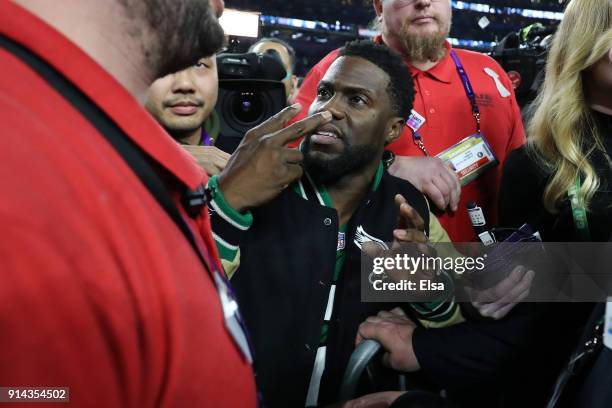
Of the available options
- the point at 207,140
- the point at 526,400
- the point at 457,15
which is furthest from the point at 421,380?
the point at 457,15

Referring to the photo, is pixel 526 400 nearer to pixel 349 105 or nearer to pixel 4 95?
pixel 349 105

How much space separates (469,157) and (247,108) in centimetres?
84

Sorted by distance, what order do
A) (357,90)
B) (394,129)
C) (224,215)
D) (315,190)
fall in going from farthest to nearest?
(394,129) → (357,90) → (315,190) → (224,215)

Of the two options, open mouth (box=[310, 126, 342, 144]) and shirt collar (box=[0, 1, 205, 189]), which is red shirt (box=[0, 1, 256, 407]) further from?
open mouth (box=[310, 126, 342, 144])

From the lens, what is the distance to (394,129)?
1.79m

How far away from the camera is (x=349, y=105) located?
1662 millimetres

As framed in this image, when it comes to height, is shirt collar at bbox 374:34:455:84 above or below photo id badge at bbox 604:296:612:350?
above

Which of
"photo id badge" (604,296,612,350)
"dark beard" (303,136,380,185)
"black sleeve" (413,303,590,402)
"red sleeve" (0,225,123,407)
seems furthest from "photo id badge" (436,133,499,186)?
"red sleeve" (0,225,123,407)

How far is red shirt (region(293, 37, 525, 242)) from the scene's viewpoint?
6.35ft

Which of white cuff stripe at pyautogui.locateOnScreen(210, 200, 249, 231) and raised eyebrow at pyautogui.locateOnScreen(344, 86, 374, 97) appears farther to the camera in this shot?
raised eyebrow at pyautogui.locateOnScreen(344, 86, 374, 97)

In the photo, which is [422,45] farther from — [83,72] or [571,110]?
[83,72]

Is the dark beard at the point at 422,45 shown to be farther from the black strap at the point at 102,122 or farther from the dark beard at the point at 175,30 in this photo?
the black strap at the point at 102,122

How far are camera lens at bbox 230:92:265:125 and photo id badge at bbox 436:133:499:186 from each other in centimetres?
71

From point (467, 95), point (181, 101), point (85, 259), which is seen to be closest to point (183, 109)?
point (181, 101)
